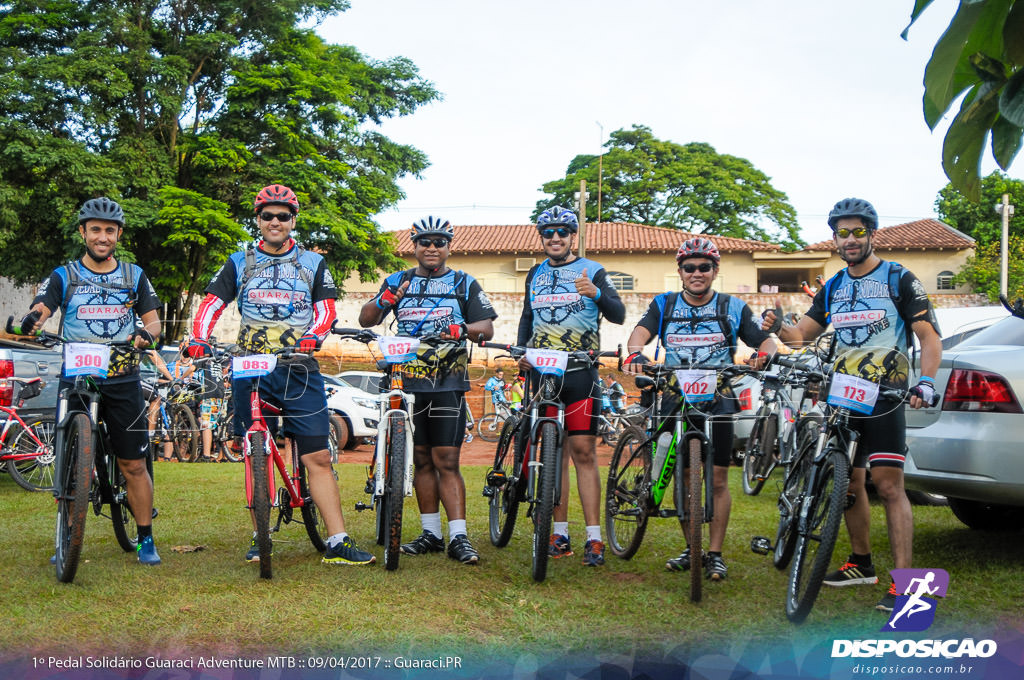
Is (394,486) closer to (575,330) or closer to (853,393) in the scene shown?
(575,330)

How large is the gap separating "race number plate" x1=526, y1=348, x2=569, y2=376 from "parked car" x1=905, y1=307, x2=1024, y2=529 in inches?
81.7

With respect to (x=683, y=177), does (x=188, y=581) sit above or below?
below

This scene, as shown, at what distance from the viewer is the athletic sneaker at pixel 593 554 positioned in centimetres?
550

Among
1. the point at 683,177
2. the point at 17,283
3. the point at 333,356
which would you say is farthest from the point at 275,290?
the point at 683,177

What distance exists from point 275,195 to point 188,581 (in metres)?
2.16

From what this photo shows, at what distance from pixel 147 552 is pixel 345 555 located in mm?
1203

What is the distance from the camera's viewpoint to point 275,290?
521 centimetres

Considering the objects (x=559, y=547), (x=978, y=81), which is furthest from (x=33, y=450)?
(x=978, y=81)

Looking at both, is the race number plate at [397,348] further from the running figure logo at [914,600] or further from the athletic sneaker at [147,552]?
the running figure logo at [914,600]

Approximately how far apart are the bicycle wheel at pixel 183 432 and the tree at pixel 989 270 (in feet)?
109

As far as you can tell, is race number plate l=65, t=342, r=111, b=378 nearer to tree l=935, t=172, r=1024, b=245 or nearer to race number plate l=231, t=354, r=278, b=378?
race number plate l=231, t=354, r=278, b=378

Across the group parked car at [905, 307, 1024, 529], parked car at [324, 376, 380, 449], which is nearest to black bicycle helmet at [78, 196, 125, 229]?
parked car at [905, 307, 1024, 529]

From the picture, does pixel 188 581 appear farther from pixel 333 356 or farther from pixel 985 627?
pixel 333 356

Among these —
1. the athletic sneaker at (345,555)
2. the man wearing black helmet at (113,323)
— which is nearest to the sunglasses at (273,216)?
the man wearing black helmet at (113,323)
